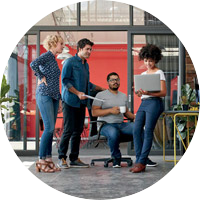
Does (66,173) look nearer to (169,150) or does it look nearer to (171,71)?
(169,150)

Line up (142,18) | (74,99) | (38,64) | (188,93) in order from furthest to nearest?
(142,18), (188,93), (74,99), (38,64)

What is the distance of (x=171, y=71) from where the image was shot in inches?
219

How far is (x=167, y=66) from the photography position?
18.4 ft

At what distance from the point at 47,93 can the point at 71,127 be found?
58cm

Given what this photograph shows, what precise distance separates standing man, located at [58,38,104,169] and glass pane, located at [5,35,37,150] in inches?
56.6

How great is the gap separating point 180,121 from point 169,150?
2.04 feet

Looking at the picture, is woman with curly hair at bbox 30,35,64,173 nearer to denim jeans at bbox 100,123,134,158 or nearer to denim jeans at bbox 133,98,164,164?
denim jeans at bbox 100,123,134,158

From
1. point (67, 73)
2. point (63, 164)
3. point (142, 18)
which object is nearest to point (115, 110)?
point (67, 73)

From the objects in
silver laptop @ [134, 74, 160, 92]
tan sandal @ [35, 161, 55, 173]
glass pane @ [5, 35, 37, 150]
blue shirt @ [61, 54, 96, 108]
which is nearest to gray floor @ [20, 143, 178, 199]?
tan sandal @ [35, 161, 55, 173]

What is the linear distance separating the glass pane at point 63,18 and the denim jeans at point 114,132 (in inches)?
77.5

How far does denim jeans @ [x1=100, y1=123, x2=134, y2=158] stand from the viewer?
427cm

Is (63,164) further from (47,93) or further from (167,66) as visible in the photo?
(167,66)

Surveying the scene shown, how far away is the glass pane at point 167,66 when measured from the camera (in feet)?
18.1

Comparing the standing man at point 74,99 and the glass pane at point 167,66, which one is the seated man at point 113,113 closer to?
the standing man at point 74,99
